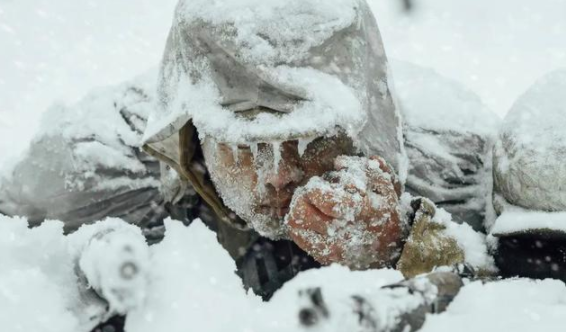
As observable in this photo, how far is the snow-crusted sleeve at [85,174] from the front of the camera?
1966 millimetres

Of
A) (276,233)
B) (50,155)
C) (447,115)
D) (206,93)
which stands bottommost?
(50,155)

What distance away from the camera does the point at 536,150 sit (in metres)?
1.24

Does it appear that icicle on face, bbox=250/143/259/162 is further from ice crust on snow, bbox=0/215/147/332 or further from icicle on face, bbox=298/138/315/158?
ice crust on snow, bbox=0/215/147/332

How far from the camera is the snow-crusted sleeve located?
1.97 m

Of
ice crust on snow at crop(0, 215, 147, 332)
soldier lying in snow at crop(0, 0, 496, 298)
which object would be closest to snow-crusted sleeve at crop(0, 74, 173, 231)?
soldier lying in snow at crop(0, 0, 496, 298)

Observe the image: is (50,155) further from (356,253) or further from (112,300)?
(112,300)

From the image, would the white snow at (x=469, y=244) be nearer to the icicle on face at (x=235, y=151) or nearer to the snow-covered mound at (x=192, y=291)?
the icicle on face at (x=235, y=151)

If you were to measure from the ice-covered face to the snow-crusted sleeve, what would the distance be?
0.64m

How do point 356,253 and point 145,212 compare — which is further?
point 145,212

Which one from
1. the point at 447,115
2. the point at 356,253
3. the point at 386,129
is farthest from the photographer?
the point at 447,115

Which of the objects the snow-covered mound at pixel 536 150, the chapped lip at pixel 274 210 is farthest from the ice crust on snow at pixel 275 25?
the snow-covered mound at pixel 536 150

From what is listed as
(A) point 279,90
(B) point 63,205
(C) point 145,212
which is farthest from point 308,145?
(B) point 63,205

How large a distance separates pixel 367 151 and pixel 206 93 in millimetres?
331

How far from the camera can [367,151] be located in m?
1.36
